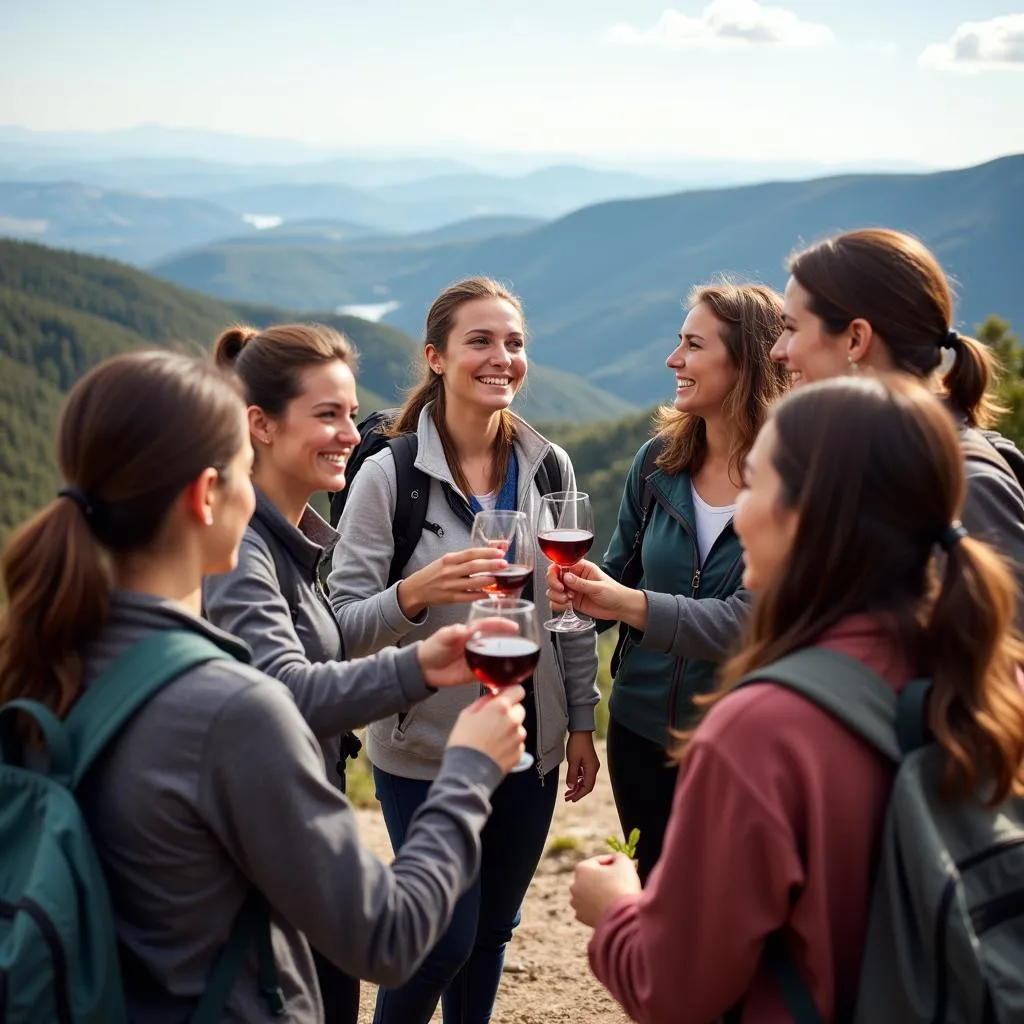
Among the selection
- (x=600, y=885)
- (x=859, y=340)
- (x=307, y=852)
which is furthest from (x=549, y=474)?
(x=307, y=852)

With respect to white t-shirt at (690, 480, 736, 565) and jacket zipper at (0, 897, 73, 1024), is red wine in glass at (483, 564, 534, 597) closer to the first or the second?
white t-shirt at (690, 480, 736, 565)

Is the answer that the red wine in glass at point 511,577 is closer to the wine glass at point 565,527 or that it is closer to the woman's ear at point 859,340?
the wine glass at point 565,527

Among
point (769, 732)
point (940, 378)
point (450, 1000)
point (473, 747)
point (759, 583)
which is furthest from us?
point (450, 1000)

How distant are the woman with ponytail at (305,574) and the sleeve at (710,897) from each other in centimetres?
97

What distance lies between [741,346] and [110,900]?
2906 millimetres

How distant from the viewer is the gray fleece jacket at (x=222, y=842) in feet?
5.91

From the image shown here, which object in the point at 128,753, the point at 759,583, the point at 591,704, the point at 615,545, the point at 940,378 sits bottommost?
the point at 591,704

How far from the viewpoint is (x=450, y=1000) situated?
3.74 meters

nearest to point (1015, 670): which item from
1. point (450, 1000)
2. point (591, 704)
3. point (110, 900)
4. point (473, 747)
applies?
point (473, 747)

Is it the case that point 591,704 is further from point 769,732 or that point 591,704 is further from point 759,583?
point 769,732

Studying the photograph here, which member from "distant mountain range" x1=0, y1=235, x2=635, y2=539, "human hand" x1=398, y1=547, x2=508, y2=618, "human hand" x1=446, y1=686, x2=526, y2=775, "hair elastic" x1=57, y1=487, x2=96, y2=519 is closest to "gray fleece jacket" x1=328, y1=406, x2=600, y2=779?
"human hand" x1=398, y1=547, x2=508, y2=618

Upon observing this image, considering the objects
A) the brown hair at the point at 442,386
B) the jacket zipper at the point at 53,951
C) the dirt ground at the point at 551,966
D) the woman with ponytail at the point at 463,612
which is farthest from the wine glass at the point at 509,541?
the dirt ground at the point at 551,966

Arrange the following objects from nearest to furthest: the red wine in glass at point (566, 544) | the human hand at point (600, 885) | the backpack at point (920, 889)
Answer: the backpack at point (920, 889), the human hand at point (600, 885), the red wine in glass at point (566, 544)

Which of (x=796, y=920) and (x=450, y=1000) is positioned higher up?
(x=796, y=920)
